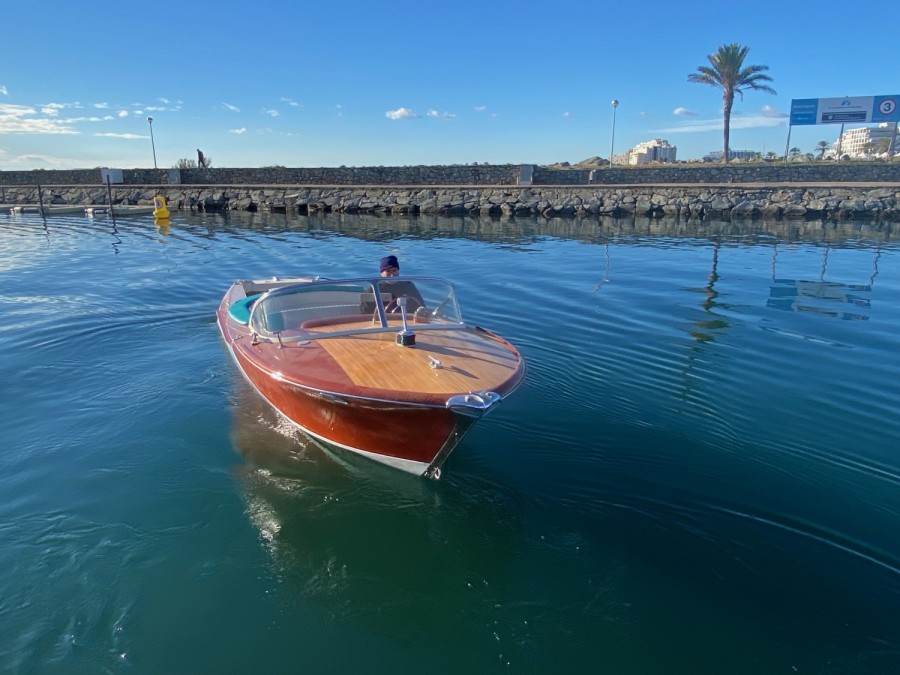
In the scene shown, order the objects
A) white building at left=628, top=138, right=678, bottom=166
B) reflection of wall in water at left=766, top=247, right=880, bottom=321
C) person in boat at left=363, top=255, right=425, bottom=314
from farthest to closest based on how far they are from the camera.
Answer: white building at left=628, top=138, right=678, bottom=166 < reflection of wall in water at left=766, top=247, right=880, bottom=321 < person in boat at left=363, top=255, right=425, bottom=314

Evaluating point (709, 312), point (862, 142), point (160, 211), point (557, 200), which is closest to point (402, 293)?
point (709, 312)

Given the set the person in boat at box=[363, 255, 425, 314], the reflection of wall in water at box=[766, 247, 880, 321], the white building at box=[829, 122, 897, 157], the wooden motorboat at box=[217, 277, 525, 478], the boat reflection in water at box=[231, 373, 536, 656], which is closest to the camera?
the boat reflection in water at box=[231, 373, 536, 656]

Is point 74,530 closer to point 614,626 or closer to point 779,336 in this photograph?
point 614,626

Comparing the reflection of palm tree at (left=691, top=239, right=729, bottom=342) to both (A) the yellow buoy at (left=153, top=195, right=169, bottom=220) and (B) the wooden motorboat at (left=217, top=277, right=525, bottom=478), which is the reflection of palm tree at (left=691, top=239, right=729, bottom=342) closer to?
(B) the wooden motorboat at (left=217, top=277, right=525, bottom=478)

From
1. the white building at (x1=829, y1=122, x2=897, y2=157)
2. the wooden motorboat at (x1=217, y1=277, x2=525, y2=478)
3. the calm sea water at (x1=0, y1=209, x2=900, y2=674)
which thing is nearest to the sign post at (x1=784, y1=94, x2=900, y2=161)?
the white building at (x1=829, y1=122, x2=897, y2=157)

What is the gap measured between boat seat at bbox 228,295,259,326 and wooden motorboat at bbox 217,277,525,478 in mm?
360

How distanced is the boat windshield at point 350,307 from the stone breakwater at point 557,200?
28032 mm

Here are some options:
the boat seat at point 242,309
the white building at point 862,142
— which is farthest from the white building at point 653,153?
the boat seat at point 242,309

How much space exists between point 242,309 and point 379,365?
3978 millimetres

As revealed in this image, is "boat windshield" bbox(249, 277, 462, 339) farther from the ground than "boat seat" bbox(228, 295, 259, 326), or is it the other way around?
"boat windshield" bbox(249, 277, 462, 339)

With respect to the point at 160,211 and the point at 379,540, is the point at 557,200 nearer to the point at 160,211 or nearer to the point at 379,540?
the point at 160,211

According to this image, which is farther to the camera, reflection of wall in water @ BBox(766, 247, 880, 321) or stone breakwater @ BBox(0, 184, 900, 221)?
stone breakwater @ BBox(0, 184, 900, 221)

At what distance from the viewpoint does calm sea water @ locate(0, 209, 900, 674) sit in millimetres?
3766

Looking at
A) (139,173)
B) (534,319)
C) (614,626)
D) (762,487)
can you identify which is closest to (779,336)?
(534,319)
